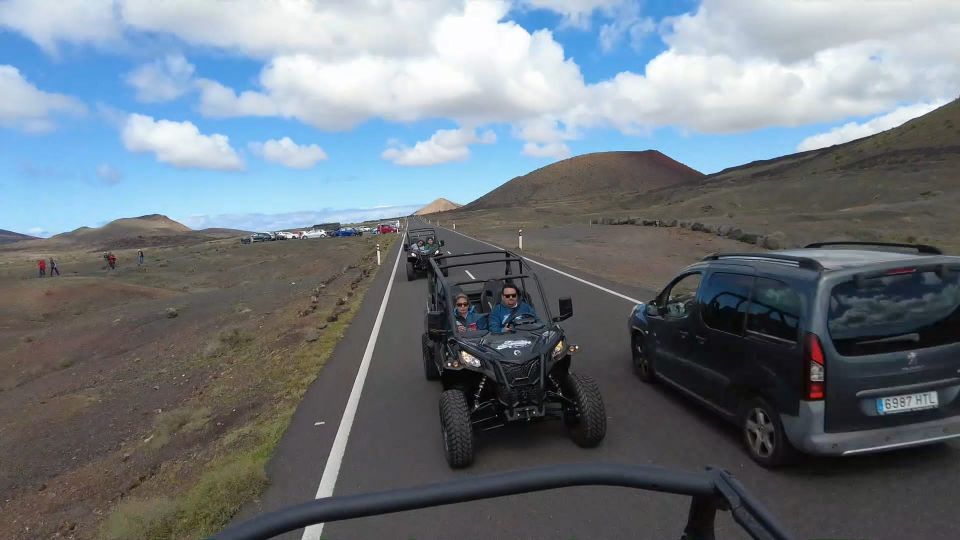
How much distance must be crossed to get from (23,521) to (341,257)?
40.8m

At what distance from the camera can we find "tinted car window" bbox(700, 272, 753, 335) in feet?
19.2

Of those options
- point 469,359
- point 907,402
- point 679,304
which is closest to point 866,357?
point 907,402

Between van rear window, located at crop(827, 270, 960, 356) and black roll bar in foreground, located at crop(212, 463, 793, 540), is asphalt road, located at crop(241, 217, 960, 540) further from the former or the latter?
black roll bar in foreground, located at crop(212, 463, 793, 540)

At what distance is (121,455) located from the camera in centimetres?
948

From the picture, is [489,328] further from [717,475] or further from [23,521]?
[23,521]

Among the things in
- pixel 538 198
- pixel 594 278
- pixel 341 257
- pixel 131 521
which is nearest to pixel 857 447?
pixel 131 521

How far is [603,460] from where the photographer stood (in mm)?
5871

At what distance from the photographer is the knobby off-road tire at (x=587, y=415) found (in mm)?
6016

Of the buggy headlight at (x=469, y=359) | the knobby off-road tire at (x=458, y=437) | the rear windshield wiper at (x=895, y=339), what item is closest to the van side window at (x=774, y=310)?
the rear windshield wiper at (x=895, y=339)

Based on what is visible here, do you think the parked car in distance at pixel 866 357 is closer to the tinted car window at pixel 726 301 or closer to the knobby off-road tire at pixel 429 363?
the tinted car window at pixel 726 301

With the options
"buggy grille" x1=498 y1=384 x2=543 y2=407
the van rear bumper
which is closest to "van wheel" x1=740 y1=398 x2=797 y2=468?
the van rear bumper

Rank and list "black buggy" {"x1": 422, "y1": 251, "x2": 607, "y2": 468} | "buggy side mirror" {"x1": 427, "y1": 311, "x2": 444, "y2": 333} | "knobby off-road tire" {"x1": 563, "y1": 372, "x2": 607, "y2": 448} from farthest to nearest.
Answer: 1. "buggy side mirror" {"x1": 427, "y1": 311, "x2": 444, "y2": 333}
2. "knobby off-road tire" {"x1": 563, "y1": 372, "x2": 607, "y2": 448}
3. "black buggy" {"x1": 422, "y1": 251, "x2": 607, "y2": 468}

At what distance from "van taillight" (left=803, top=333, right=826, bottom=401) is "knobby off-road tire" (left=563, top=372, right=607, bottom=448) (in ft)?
5.90

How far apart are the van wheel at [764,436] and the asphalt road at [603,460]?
0.34 ft
